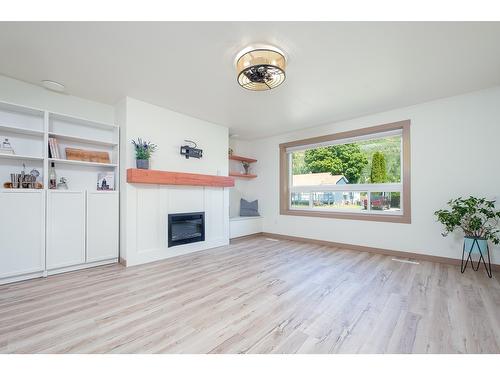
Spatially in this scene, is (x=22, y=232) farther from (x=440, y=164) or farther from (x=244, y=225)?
(x=440, y=164)

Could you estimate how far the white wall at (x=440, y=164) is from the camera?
2.92 meters

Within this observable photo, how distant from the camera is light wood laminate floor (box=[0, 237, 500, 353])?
146cm

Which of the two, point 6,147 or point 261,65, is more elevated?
point 261,65

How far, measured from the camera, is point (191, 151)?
152 inches

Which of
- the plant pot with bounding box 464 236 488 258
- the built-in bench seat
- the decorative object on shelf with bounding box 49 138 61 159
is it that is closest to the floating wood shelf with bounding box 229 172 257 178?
the built-in bench seat

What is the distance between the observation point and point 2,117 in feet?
8.61

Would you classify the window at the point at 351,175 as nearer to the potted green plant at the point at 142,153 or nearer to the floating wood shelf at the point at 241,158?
the floating wood shelf at the point at 241,158

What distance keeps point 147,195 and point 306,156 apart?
3.28m

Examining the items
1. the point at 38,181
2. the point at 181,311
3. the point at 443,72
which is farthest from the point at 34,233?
the point at 443,72

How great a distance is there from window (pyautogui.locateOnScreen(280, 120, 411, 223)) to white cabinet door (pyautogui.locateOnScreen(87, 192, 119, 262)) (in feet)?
10.7

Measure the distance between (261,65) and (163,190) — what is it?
238 cm

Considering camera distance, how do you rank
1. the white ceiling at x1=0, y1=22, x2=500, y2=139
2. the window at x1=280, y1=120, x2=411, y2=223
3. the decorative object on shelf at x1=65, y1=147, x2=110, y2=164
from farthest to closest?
the window at x1=280, y1=120, x2=411, y2=223 → the decorative object on shelf at x1=65, y1=147, x2=110, y2=164 → the white ceiling at x1=0, y1=22, x2=500, y2=139

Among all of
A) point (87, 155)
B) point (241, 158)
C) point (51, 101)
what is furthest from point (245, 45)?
point (241, 158)

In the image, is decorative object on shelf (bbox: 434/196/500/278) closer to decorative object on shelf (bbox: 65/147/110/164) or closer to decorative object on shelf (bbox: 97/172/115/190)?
decorative object on shelf (bbox: 97/172/115/190)
